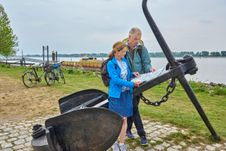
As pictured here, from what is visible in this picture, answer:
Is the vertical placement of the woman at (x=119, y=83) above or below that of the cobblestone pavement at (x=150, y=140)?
above

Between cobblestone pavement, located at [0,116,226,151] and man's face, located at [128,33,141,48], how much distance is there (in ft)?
5.04

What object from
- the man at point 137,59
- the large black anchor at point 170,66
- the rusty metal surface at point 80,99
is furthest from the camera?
the man at point 137,59

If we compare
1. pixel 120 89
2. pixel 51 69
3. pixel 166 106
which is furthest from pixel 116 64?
pixel 51 69

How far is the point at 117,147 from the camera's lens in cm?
347

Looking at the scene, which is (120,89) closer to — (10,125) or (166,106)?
(10,125)

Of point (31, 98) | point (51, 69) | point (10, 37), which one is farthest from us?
point (10, 37)

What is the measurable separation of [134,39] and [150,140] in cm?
167

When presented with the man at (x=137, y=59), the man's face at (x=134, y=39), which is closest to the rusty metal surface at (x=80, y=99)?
the man at (x=137, y=59)

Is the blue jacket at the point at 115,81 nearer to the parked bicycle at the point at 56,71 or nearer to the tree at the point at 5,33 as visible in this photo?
the parked bicycle at the point at 56,71

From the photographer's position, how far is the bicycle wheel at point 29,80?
A: 34.4 feet

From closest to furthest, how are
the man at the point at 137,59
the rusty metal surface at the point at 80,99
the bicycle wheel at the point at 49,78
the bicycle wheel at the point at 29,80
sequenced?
1. the rusty metal surface at the point at 80,99
2. the man at the point at 137,59
3. the bicycle wheel at the point at 29,80
4. the bicycle wheel at the point at 49,78

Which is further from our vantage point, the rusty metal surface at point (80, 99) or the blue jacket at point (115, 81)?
the rusty metal surface at point (80, 99)

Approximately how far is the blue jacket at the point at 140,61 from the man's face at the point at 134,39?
113 mm

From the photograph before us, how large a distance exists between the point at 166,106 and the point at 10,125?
147 inches
